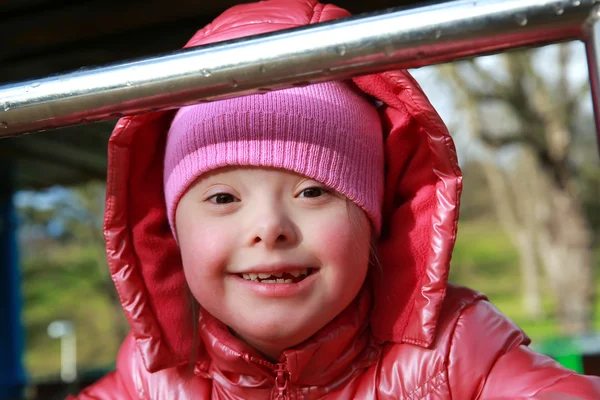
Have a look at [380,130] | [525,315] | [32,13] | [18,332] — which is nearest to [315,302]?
[380,130]

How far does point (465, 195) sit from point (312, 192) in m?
11.4

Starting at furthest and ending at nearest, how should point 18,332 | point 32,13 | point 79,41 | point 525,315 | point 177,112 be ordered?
point 525,315
point 18,332
point 79,41
point 32,13
point 177,112

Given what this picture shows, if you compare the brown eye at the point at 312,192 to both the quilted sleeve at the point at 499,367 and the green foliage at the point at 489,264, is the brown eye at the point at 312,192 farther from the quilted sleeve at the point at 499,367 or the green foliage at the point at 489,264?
the green foliage at the point at 489,264

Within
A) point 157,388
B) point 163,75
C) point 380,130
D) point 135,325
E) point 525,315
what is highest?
point 163,75

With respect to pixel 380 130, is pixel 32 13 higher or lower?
higher

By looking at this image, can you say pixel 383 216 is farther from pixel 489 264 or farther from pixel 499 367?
pixel 489 264

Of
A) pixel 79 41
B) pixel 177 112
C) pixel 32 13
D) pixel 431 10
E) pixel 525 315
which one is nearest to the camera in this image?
pixel 431 10

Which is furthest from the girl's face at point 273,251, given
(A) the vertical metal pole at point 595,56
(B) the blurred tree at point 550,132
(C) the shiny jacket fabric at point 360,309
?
(B) the blurred tree at point 550,132

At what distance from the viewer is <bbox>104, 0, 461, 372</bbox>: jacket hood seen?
117 centimetres

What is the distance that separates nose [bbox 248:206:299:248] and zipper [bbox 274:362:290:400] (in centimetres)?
25

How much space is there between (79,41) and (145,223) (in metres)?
1.46

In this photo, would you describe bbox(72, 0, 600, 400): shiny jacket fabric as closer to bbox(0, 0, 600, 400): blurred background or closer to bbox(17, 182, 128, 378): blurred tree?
bbox(0, 0, 600, 400): blurred background

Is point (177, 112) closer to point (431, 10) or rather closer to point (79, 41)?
point (431, 10)

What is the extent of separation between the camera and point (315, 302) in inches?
41.7
